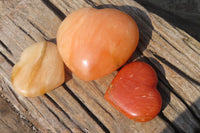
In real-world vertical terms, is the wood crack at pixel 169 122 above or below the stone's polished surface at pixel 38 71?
below

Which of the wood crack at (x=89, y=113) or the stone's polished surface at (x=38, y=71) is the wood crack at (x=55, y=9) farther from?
the wood crack at (x=89, y=113)

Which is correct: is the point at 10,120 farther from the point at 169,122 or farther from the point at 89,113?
the point at 169,122

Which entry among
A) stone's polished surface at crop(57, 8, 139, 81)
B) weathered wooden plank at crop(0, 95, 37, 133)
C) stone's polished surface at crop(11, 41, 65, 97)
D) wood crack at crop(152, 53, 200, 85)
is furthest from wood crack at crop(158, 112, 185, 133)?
weathered wooden plank at crop(0, 95, 37, 133)

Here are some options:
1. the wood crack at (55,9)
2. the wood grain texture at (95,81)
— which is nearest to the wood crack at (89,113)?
the wood grain texture at (95,81)

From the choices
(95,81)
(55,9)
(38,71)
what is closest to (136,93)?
(95,81)

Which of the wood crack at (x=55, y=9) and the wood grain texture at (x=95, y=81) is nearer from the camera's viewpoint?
the wood grain texture at (x=95, y=81)

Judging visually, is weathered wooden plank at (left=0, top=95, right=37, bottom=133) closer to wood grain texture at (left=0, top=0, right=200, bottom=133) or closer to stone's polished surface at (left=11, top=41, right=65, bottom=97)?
wood grain texture at (left=0, top=0, right=200, bottom=133)

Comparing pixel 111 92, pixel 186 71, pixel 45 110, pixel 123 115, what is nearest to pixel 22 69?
pixel 45 110
